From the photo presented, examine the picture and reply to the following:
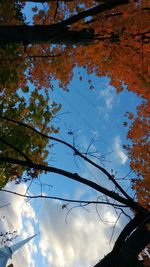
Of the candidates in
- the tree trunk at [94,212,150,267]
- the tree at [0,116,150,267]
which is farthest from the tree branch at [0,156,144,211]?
the tree trunk at [94,212,150,267]

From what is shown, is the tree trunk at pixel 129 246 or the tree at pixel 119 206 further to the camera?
the tree trunk at pixel 129 246

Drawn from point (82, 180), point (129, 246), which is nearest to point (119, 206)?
point (82, 180)

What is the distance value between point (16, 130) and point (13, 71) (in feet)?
8.94

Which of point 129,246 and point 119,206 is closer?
point 119,206

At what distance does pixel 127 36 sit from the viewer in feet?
31.5

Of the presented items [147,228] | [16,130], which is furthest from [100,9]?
[16,130]

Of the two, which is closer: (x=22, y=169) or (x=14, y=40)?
(x=14, y=40)

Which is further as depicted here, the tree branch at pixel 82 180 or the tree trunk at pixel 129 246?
the tree trunk at pixel 129 246

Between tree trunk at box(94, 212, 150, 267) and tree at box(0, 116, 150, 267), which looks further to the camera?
tree trunk at box(94, 212, 150, 267)

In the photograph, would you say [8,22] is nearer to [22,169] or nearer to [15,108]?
[15,108]

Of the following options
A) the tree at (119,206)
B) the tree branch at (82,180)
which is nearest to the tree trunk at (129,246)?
Answer: the tree at (119,206)

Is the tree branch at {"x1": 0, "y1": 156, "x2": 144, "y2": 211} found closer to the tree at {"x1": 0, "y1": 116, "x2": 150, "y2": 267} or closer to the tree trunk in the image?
the tree at {"x1": 0, "y1": 116, "x2": 150, "y2": 267}

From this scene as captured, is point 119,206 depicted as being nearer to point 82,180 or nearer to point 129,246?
point 82,180

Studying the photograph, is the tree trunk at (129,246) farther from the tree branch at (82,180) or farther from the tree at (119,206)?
the tree branch at (82,180)
